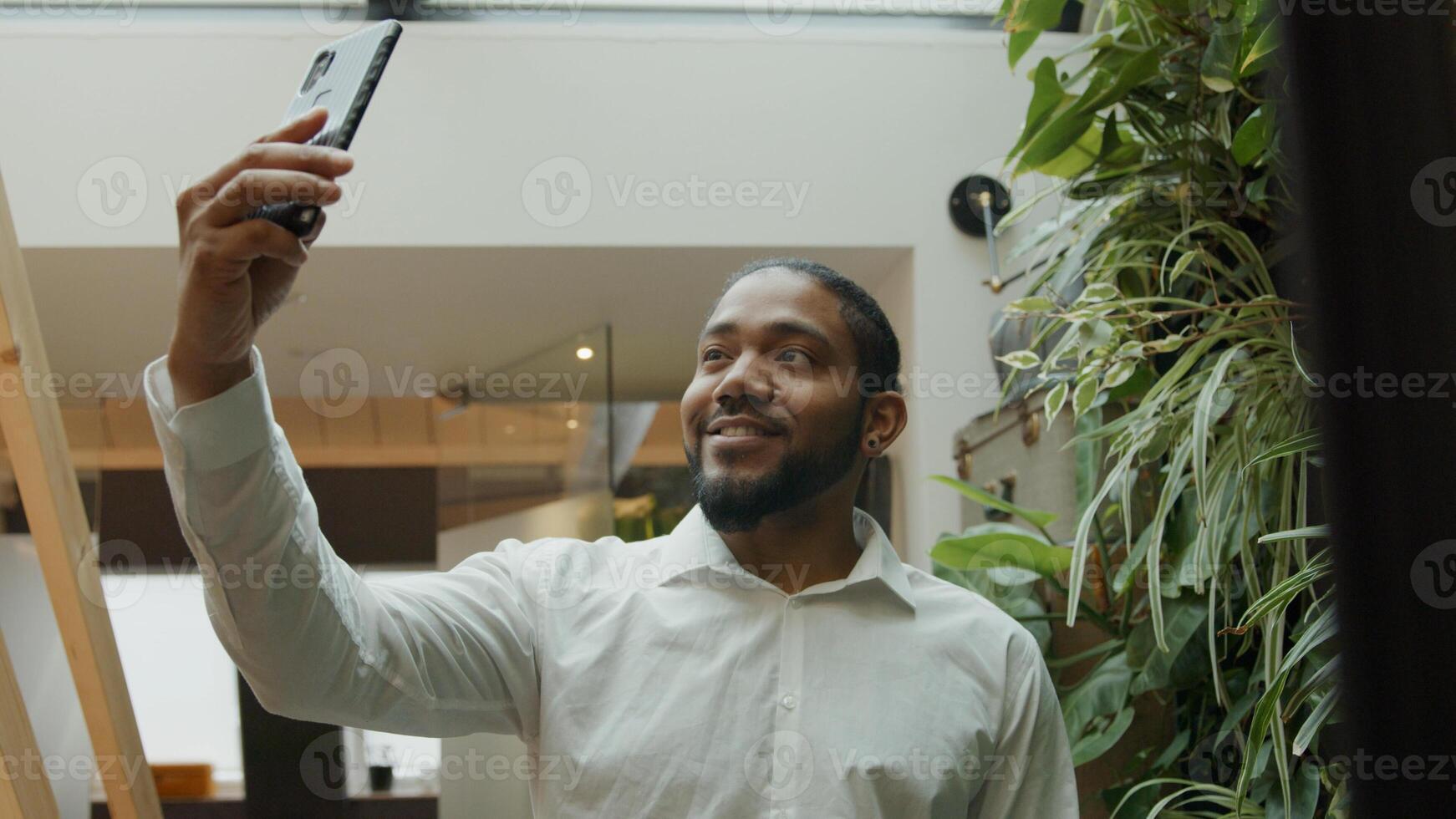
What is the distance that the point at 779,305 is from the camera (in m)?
1.56

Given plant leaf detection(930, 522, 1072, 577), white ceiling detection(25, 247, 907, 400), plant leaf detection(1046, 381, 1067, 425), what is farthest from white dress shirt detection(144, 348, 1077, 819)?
white ceiling detection(25, 247, 907, 400)

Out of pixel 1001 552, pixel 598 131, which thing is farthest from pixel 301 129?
pixel 598 131

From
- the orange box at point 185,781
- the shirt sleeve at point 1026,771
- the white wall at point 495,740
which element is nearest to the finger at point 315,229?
the shirt sleeve at point 1026,771

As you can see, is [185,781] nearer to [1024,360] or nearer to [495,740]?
[495,740]

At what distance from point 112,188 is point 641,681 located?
10.3 ft

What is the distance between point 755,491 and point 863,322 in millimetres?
317

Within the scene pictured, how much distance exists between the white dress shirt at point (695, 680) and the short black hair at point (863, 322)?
8.9 inches

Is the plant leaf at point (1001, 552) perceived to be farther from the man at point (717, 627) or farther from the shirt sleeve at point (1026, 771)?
the shirt sleeve at point (1026, 771)

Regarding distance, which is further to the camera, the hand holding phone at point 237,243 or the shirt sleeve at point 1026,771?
the shirt sleeve at point 1026,771

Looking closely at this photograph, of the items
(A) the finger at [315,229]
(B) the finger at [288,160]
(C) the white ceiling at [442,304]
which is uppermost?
(C) the white ceiling at [442,304]

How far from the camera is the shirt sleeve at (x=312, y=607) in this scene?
0.93m

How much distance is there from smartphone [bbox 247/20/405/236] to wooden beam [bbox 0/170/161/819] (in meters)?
0.49

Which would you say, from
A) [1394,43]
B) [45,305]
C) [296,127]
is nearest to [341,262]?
[45,305]

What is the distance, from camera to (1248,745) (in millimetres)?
1592
